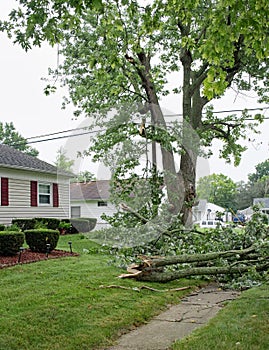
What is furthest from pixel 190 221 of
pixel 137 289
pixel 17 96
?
pixel 17 96

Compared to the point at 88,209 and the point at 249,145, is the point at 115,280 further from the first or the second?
the point at 249,145

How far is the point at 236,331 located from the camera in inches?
162

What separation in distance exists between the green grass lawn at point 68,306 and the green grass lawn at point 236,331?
2.97ft

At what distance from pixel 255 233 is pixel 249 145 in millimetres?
9271

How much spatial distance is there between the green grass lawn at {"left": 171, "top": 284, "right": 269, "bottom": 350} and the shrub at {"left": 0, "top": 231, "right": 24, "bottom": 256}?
527 centimetres

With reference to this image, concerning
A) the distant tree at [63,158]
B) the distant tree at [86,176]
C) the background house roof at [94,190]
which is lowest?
the background house roof at [94,190]

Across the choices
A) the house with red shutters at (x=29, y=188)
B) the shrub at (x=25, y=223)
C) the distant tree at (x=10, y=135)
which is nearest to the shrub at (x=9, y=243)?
the shrub at (x=25, y=223)

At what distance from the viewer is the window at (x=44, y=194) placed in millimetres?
17297

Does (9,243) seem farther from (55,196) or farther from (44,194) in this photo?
(55,196)

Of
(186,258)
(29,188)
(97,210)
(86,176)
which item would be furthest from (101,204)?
(29,188)

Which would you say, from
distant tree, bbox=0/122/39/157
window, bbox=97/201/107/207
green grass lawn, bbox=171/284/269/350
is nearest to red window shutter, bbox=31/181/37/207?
window, bbox=97/201/107/207

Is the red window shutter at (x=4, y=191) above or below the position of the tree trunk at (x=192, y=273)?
above

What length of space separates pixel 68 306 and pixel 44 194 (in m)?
12.9

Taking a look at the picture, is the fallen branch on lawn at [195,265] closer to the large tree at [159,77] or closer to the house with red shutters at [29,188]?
the large tree at [159,77]
